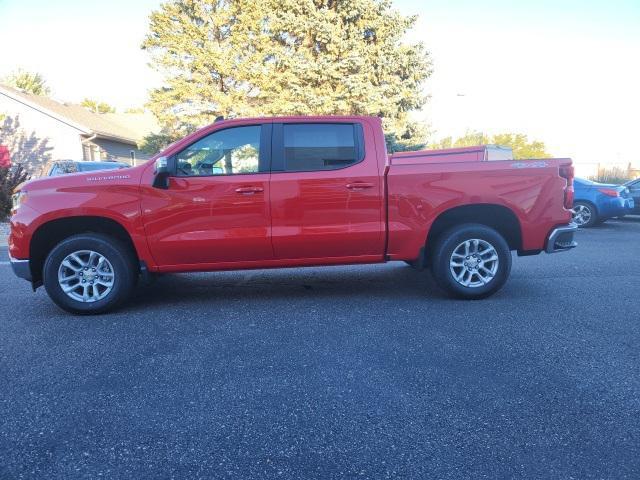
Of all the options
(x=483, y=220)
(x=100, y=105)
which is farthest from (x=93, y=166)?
(x=100, y=105)

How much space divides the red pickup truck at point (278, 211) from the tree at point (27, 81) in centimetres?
5566

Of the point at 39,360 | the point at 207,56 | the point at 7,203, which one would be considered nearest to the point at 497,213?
the point at 39,360

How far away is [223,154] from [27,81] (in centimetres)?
5979

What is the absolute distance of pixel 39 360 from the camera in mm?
3574

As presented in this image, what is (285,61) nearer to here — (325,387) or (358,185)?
(358,185)

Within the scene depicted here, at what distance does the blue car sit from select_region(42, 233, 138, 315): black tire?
36.4 feet

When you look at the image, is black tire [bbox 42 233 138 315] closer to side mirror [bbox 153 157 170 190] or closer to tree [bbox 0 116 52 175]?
side mirror [bbox 153 157 170 190]

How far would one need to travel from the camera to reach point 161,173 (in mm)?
4605

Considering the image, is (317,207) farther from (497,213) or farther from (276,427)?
(276,427)

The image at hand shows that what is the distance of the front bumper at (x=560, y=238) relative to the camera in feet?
16.7

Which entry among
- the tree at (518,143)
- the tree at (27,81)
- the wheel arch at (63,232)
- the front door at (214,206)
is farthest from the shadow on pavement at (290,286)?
the tree at (27,81)

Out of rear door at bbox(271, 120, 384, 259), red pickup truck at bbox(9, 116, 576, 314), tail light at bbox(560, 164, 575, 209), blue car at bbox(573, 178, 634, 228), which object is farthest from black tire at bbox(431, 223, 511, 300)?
blue car at bbox(573, 178, 634, 228)

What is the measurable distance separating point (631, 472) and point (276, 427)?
1.75 m

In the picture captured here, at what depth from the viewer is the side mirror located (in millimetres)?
4594
